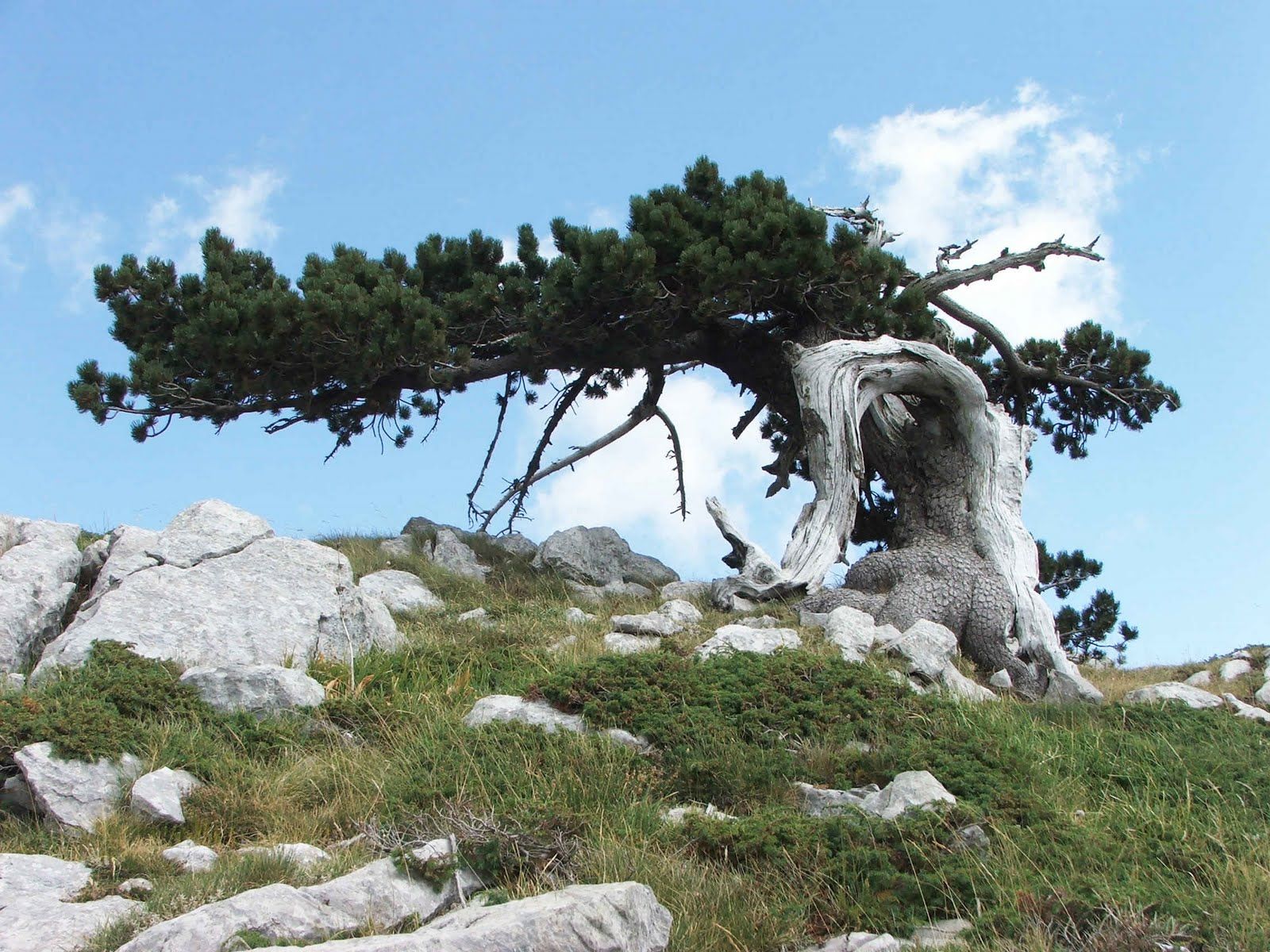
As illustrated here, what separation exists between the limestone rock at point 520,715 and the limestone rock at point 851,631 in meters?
3.33

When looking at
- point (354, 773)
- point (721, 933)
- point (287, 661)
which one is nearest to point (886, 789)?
point (721, 933)

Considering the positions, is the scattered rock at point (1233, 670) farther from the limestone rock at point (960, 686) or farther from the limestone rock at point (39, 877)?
the limestone rock at point (39, 877)

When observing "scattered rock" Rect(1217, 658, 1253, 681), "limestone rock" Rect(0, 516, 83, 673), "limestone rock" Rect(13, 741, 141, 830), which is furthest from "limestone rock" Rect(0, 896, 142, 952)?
"scattered rock" Rect(1217, 658, 1253, 681)

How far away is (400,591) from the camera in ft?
40.4

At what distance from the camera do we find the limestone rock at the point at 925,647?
10023 millimetres

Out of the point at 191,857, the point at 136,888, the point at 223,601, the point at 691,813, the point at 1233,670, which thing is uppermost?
the point at 1233,670

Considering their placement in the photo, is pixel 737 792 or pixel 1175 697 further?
pixel 1175 697

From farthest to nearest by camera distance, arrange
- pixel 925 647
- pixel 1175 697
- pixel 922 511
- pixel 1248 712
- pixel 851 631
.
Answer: pixel 922 511 → pixel 851 631 → pixel 925 647 → pixel 1175 697 → pixel 1248 712

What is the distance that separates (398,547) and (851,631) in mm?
6407

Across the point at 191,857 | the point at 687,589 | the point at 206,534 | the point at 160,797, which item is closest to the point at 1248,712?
the point at 687,589

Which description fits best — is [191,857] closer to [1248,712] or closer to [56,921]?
[56,921]

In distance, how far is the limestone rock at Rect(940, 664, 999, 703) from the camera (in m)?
9.82

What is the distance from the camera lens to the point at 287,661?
Result: 9.02 meters

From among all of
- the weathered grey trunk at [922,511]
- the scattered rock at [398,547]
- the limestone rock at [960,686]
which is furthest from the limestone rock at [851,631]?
the scattered rock at [398,547]
